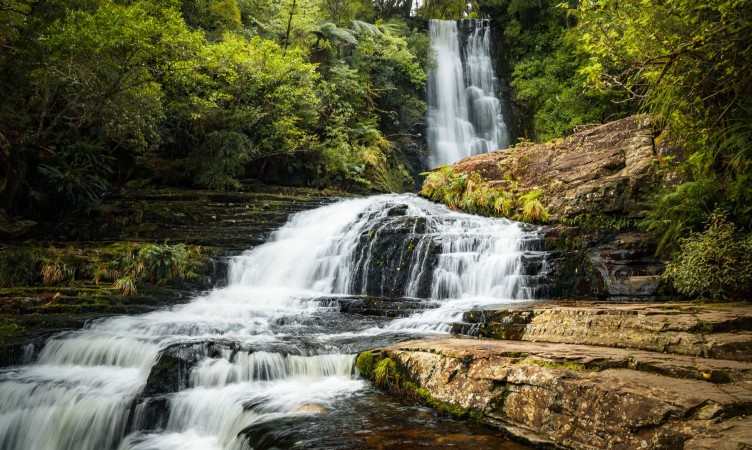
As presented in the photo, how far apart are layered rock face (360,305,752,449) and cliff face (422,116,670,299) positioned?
2.75m

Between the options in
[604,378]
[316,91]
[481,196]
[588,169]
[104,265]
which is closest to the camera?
[604,378]

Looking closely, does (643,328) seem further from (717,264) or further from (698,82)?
(698,82)

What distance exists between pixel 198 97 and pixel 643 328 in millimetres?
13996

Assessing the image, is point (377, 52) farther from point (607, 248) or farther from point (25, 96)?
point (607, 248)

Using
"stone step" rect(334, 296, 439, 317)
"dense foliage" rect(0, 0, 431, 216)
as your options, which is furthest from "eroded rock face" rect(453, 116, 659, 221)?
"dense foliage" rect(0, 0, 431, 216)

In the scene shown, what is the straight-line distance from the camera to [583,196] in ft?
34.0

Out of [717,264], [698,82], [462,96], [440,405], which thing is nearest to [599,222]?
[717,264]

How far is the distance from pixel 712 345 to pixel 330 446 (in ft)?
12.2

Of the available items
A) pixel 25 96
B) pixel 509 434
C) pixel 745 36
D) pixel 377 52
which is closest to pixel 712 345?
pixel 509 434

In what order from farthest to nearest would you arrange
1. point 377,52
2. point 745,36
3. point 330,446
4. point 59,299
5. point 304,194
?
point 377,52, point 304,194, point 59,299, point 745,36, point 330,446

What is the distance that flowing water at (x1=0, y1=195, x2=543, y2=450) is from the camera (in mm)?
4332

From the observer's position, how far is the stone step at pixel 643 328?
4.34m

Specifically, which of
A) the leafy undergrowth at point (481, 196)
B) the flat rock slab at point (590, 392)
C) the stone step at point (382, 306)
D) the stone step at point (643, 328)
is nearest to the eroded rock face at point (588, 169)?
the leafy undergrowth at point (481, 196)

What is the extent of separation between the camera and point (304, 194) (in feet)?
54.7
